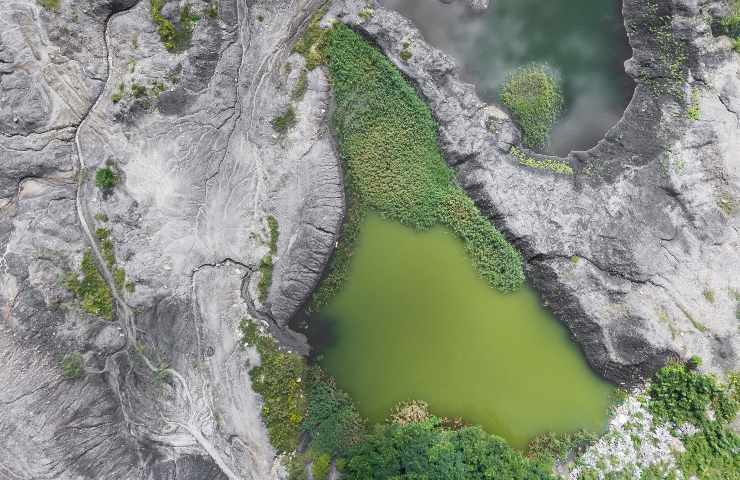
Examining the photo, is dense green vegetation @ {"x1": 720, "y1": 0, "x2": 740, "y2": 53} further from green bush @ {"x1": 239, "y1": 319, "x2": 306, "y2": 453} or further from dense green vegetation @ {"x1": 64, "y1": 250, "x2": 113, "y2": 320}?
dense green vegetation @ {"x1": 64, "y1": 250, "x2": 113, "y2": 320}

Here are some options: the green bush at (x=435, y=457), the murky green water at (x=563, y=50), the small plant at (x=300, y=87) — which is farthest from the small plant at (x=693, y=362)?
the small plant at (x=300, y=87)

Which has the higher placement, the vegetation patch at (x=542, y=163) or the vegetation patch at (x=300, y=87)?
the vegetation patch at (x=542, y=163)

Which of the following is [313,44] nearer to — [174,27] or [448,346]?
[174,27]

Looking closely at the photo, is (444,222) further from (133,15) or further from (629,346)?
(133,15)

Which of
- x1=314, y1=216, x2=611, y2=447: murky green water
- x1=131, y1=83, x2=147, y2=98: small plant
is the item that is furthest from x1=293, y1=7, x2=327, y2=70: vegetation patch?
x1=314, y1=216, x2=611, y2=447: murky green water

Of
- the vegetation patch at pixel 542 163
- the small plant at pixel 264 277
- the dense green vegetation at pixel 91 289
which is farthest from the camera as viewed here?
the vegetation patch at pixel 542 163

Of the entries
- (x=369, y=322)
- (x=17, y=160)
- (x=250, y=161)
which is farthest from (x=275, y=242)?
(x=17, y=160)

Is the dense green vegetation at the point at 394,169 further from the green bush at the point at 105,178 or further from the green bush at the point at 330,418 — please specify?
the green bush at the point at 105,178
